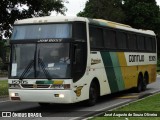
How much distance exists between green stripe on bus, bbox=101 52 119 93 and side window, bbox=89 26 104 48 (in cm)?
50

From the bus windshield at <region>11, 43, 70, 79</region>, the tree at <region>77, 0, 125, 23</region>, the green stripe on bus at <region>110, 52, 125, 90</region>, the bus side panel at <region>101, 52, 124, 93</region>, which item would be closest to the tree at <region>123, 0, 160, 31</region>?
the tree at <region>77, 0, 125, 23</region>

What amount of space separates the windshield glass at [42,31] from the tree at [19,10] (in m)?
7.27

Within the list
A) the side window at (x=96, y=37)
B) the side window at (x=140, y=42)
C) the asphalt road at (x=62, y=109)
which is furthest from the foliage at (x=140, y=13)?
the asphalt road at (x=62, y=109)

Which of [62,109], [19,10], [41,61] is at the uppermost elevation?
[19,10]

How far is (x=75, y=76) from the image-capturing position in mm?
15211

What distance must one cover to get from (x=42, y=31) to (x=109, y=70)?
166 inches

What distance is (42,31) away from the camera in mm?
15711

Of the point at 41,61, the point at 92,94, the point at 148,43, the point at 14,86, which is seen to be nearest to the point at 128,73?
the point at 148,43

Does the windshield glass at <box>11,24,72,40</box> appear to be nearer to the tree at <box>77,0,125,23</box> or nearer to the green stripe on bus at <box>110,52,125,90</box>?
the green stripe on bus at <box>110,52,125,90</box>

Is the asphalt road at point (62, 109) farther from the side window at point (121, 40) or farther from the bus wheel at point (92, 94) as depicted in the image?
the side window at point (121, 40)

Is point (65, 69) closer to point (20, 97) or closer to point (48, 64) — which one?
point (48, 64)

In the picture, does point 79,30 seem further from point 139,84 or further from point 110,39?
point 139,84

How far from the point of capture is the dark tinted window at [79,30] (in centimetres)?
1556

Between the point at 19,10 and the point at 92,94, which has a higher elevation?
the point at 19,10
